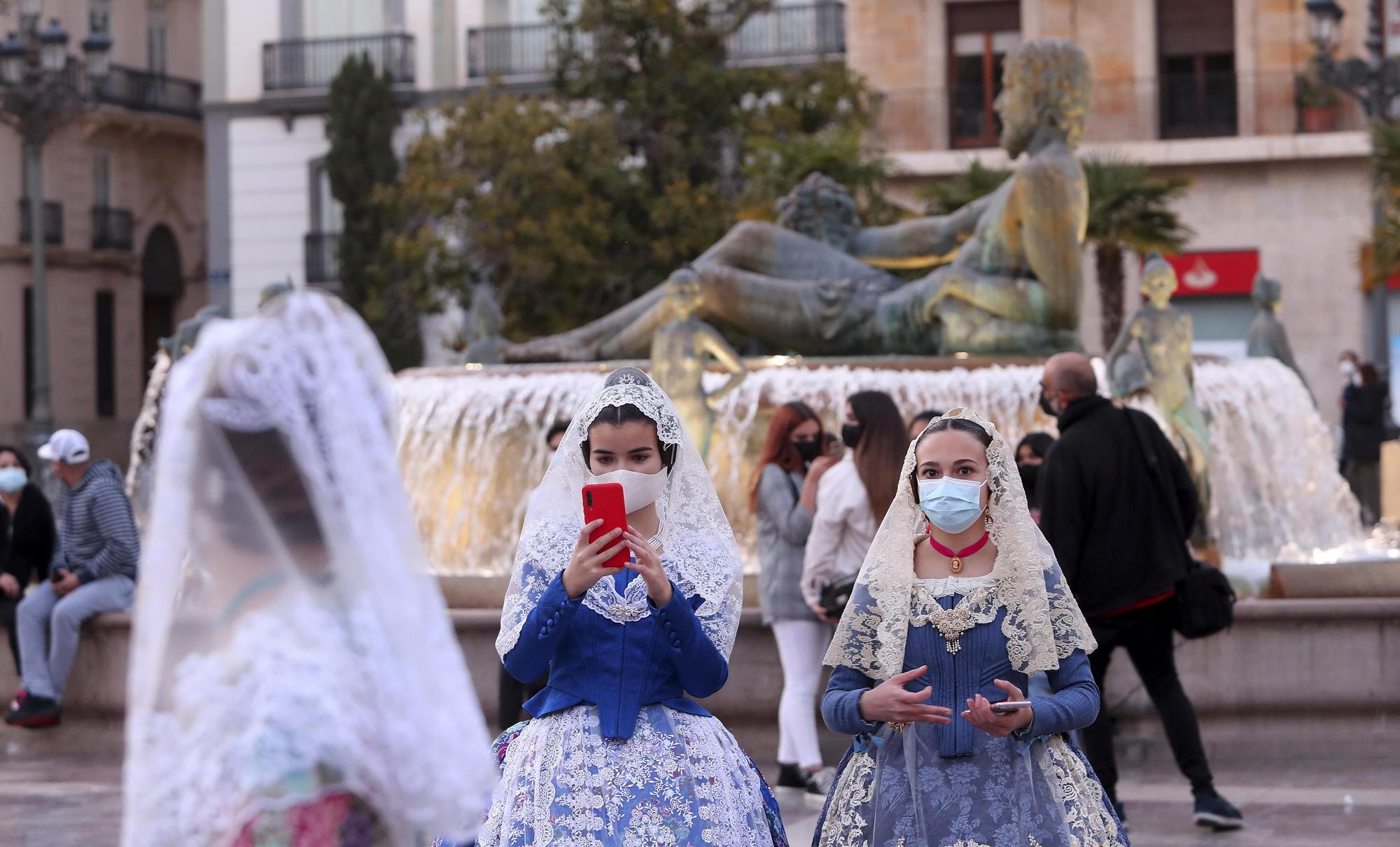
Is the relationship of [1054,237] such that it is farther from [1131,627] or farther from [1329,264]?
[1329,264]

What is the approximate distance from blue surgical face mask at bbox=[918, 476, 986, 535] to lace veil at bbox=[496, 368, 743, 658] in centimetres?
42

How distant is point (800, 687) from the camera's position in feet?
24.4

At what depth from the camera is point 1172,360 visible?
10.1m

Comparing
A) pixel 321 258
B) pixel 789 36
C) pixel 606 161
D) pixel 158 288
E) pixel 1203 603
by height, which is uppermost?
pixel 789 36

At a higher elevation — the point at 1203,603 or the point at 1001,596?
the point at 1001,596

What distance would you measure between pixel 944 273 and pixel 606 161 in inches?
521

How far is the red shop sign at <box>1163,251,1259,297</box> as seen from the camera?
28984 millimetres

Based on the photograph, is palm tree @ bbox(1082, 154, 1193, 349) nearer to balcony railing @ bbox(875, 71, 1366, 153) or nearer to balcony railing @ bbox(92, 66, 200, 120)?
balcony railing @ bbox(875, 71, 1366, 153)

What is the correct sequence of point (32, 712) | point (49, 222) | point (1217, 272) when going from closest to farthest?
point (32, 712) → point (1217, 272) → point (49, 222)

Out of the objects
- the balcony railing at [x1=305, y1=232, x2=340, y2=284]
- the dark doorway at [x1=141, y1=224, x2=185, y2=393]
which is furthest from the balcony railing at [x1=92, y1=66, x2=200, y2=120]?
the balcony railing at [x1=305, y1=232, x2=340, y2=284]

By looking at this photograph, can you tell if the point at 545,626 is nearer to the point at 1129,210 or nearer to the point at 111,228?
the point at 1129,210

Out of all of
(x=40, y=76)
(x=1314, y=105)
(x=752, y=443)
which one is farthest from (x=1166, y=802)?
(x=1314, y=105)

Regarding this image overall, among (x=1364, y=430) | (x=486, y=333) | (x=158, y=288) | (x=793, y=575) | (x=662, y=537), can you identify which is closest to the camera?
(x=662, y=537)

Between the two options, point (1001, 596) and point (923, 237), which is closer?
point (1001, 596)
